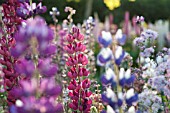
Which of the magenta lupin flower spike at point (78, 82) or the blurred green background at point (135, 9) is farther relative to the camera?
the blurred green background at point (135, 9)

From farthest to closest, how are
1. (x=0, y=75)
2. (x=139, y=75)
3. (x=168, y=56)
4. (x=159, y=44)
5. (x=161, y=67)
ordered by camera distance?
1. (x=159, y=44)
2. (x=0, y=75)
3. (x=139, y=75)
4. (x=168, y=56)
5. (x=161, y=67)

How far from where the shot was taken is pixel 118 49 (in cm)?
262

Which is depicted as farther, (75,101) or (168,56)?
(168,56)

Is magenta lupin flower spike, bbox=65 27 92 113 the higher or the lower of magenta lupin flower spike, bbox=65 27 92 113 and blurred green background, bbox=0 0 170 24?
the lower

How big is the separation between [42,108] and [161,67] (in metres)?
1.19

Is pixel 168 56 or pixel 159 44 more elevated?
pixel 159 44

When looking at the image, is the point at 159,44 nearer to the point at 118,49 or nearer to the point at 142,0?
the point at 142,0

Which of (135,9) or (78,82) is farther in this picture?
(135,9)

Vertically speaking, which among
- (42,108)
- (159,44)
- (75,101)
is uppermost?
(159,44)

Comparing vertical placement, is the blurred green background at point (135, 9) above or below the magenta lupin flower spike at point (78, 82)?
above

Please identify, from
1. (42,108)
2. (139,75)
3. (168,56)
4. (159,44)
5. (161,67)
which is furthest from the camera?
(159,44)

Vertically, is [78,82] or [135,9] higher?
[135,9]

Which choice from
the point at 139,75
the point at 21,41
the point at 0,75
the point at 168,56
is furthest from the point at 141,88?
the point at 21,41

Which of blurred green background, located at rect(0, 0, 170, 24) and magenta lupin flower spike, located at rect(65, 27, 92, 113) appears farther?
blurred green background, located at rect(0, 0, 170, 24)
